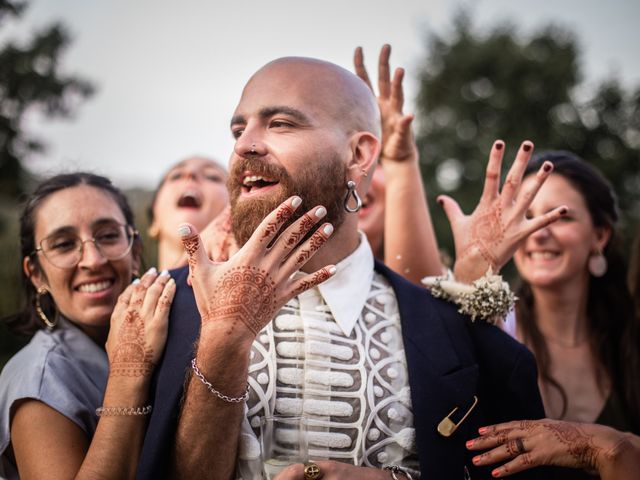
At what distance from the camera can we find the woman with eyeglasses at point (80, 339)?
267 cm

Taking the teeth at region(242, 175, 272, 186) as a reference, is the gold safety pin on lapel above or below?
below

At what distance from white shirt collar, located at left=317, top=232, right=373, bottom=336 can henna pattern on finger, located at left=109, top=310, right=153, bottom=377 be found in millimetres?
909

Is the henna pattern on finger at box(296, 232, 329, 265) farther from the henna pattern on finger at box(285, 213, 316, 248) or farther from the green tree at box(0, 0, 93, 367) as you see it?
the green tree at box(0, 0, 93, 367)

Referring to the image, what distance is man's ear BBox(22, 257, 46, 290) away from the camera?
3625mm

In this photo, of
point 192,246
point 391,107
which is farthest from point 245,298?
point 391,107

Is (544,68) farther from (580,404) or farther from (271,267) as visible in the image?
(271,267)

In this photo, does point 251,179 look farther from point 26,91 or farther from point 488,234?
point 26,91

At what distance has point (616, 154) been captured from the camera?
25219 millimetres

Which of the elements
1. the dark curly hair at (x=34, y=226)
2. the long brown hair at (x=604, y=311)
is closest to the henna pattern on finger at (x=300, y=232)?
the dark curly hair at (x=34, y=226)

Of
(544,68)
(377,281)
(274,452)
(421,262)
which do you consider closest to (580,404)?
(421,262)

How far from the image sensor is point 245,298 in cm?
232

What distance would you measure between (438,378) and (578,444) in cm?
77

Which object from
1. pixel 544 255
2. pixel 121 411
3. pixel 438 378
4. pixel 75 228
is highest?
pixel 544 255

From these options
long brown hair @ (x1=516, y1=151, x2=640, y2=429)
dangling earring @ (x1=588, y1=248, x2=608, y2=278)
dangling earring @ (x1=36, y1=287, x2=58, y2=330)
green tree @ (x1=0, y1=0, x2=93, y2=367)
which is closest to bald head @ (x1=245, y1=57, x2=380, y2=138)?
dangling earring @ (x1=36, y1=287, x2=58, y2=330)
